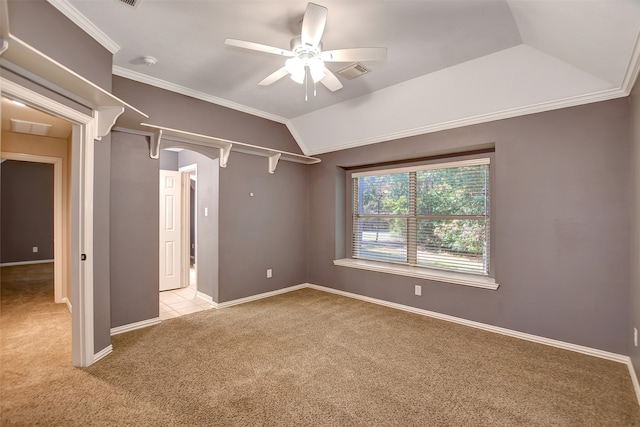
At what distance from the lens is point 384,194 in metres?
4.69

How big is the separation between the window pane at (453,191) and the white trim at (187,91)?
241cm

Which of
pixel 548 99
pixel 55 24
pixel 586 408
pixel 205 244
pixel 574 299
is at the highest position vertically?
pixel 55 24

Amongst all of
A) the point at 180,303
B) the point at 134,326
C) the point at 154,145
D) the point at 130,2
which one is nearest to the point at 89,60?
the point at 130,2

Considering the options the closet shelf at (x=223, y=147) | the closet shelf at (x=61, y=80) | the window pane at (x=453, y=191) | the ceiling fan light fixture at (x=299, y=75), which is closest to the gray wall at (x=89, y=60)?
the closet shelf at (x=61, y=80)

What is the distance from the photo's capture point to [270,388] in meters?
2.26

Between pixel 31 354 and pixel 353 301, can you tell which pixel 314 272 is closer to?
pixel 353 301

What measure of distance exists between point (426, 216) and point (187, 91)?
11.3 feet

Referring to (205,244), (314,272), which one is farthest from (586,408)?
(205,244)

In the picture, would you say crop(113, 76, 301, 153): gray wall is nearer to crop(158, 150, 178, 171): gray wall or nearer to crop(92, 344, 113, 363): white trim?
crop(158, 150, 178, 171): gray wall

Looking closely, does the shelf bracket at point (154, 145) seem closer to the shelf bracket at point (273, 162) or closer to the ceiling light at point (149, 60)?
the ceiling light at point (149, 60)

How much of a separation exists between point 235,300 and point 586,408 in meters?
3.73

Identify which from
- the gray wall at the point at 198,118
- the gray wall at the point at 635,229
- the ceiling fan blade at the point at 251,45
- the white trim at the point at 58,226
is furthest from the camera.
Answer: the white trim at the point at 58,226

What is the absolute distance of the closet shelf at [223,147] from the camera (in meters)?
3.43

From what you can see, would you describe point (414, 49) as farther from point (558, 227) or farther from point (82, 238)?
point (82, 238)
